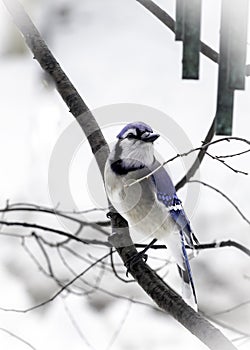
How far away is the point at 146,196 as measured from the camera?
0.86 m

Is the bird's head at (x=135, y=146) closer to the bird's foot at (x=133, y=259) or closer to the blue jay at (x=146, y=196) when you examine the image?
the blue jay at (x=146, y=196)

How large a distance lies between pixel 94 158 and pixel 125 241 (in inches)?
4.6

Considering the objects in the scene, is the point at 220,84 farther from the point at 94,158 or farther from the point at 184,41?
the point at 94,158

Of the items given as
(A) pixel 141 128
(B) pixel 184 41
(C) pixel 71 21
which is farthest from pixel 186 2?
(C) pixel 71 21

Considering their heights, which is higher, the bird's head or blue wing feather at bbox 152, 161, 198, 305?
the bird's head

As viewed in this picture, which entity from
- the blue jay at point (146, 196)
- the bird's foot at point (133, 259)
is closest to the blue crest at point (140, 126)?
the blue jay at point (146, 196)

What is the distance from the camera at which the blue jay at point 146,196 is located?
82cm

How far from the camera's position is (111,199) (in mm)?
843

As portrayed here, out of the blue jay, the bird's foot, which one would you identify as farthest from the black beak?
the bird's foot

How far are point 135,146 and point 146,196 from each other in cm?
7

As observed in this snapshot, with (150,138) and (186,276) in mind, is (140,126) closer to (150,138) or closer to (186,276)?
(150,138)

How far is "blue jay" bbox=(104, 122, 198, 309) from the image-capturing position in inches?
32.4

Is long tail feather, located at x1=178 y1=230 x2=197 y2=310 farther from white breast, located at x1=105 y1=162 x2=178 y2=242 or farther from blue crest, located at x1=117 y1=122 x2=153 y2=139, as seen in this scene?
blue crest, located at x1=117 y1=122 x2=153 y2=139

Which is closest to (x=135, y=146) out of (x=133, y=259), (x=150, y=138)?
(x=150, y=138)
